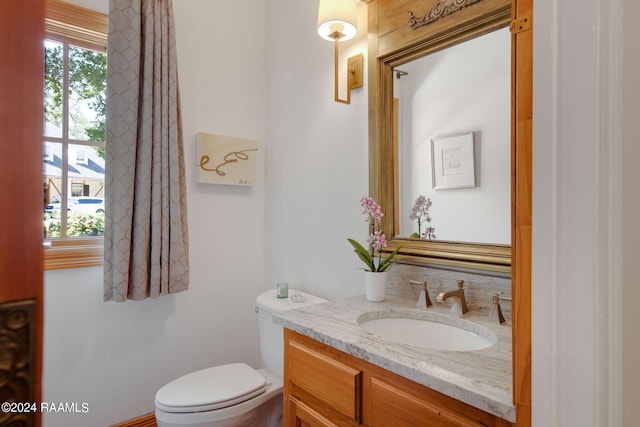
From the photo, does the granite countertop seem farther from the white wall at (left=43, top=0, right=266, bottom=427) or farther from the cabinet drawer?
the white wall at (left=43, top=0, right=266, bottom=427)

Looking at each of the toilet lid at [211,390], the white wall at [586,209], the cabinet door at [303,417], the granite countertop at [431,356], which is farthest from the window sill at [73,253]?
the white wall at [586,209]

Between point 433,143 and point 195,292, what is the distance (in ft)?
4.82

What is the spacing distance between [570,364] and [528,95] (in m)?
0.40

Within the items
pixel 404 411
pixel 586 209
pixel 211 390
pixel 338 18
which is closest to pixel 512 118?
pixel 586 209

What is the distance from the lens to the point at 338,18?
1.44 meters

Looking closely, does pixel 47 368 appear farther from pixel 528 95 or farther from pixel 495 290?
pixel 528 95

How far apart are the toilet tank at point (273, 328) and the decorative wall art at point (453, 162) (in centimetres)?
79

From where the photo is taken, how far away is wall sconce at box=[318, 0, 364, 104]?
1440 millimetres

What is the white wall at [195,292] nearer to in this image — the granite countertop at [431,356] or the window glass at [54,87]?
the window glass at [54,87]

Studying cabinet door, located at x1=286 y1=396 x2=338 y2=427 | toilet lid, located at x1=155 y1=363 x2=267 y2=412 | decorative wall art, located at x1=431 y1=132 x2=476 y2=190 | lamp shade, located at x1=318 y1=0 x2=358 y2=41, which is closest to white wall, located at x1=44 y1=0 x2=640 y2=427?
lamp shade, located at x1=318 y1=0 x2=358 y2=41

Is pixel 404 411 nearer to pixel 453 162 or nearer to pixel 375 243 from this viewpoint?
pixel 375 243

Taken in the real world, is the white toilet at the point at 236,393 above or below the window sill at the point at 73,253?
below

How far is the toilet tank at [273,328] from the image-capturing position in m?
1.58

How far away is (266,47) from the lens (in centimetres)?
218
